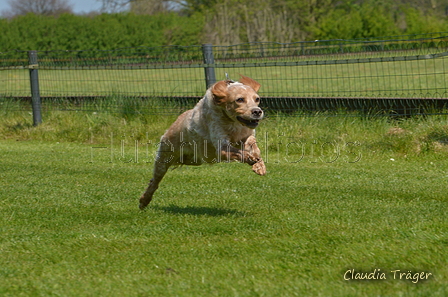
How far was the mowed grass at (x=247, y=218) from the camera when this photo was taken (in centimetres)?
382

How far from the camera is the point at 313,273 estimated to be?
387 cm

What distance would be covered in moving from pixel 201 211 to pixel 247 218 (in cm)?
61

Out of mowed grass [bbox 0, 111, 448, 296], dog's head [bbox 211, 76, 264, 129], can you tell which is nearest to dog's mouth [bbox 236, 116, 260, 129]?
dog's head [bbox 211, 76, 264, 129]

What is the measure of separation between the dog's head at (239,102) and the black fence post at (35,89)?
26.0 ft

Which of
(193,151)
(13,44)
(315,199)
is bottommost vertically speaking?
(315,199)

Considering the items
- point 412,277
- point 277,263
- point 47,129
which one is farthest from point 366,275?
point 47,129

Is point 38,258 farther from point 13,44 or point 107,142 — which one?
point 13,44

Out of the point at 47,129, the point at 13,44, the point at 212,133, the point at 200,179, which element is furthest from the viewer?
the point at 13,44

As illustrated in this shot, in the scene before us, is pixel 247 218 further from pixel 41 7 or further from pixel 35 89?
pixel 41 7

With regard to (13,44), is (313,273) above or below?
below

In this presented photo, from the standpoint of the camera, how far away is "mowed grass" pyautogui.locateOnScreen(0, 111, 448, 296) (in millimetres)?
3818

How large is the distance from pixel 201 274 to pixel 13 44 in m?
28.2

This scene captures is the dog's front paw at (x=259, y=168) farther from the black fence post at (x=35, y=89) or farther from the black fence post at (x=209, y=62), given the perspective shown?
the black fence post at (x=35, y=89)

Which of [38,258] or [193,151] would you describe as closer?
[38,258]
